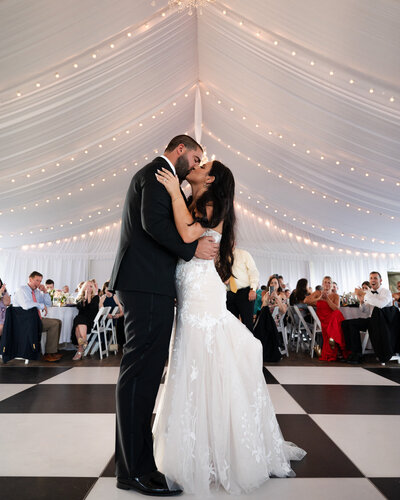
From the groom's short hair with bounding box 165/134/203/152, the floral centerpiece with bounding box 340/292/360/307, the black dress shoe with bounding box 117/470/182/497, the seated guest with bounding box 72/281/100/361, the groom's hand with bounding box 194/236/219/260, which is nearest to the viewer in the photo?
the black dress shoe with bounding box 117/470/182/497

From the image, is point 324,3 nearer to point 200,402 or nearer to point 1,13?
point 1,13

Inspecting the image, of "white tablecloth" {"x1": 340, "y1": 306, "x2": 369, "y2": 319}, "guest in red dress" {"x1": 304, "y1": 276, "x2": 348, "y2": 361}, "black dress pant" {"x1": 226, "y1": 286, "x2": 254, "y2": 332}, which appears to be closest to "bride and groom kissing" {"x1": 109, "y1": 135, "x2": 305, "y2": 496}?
"black dress pant" {"x1": 226, "y1": 286, "x2": 254, "y2": 332}

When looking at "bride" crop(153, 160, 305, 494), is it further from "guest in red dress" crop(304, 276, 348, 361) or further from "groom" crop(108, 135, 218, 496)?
"guest in red dress" crop(304, 276, 348, 361)

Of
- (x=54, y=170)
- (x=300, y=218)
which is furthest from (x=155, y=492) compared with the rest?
(x=300, y=218)

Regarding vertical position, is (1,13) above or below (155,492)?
above

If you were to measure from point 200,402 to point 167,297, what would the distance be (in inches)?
16.3

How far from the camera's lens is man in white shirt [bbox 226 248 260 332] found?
407cm

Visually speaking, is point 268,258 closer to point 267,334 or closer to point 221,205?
point 267,334

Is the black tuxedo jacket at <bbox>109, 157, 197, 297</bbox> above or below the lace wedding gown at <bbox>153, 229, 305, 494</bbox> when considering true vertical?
above

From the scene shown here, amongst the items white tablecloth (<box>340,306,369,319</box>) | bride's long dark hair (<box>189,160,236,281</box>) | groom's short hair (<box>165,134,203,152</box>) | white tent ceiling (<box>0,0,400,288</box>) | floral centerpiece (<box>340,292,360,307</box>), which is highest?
white tent ceiling (<box>0,0,400,288</box>)

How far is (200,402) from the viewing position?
137 cm

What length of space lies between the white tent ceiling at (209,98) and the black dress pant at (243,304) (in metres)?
3.20

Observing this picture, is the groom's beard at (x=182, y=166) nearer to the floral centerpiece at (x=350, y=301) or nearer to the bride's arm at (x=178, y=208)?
the bride's arm at (x=178, y=208)

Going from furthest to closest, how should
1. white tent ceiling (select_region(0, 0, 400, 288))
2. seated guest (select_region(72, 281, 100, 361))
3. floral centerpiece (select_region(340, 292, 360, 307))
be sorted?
floral centerpiece (select_region(340, 292, 360, 307)) < seated guest (select_region(72, 281, 100, 361)) < white tent ceiling (select_region(0, 0, 400, 288))
